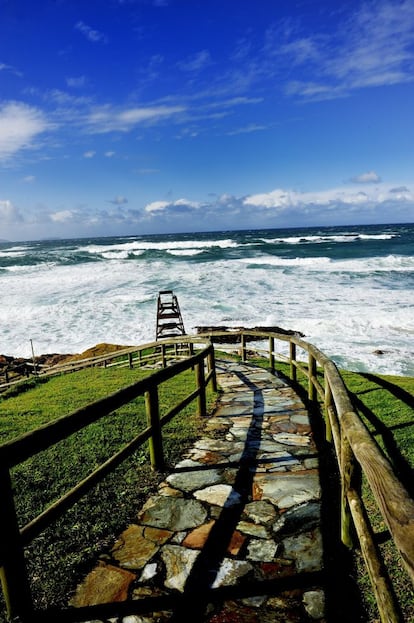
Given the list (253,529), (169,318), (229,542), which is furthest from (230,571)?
(169,318)

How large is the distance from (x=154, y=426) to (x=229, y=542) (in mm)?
1423

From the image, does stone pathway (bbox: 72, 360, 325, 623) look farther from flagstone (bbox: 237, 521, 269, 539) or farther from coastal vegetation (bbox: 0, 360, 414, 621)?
coastal vegetation (bbox: 0, 360, 414, 621)

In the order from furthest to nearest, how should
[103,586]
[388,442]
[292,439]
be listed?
[292,439], [388,442], [103,586]

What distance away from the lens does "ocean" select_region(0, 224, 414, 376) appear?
60.2 feet

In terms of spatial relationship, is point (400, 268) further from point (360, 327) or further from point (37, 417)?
point (37, 417)

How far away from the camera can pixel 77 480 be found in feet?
14.5

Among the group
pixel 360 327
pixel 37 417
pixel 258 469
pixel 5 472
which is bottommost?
pixel 360 327

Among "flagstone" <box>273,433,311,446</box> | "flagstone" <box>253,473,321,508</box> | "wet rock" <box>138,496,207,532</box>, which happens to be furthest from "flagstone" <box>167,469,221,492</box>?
"flagstone" <box>273,433,311,446</box>

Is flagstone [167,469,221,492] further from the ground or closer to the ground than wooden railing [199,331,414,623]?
closer to the ground

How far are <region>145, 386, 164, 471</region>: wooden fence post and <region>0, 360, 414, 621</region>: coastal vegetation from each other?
0.44 ft

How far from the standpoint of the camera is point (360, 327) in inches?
762

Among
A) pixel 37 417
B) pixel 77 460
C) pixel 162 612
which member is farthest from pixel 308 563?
pixel 37 417

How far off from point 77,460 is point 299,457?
256cm

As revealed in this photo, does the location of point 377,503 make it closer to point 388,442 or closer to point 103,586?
point 103,586
